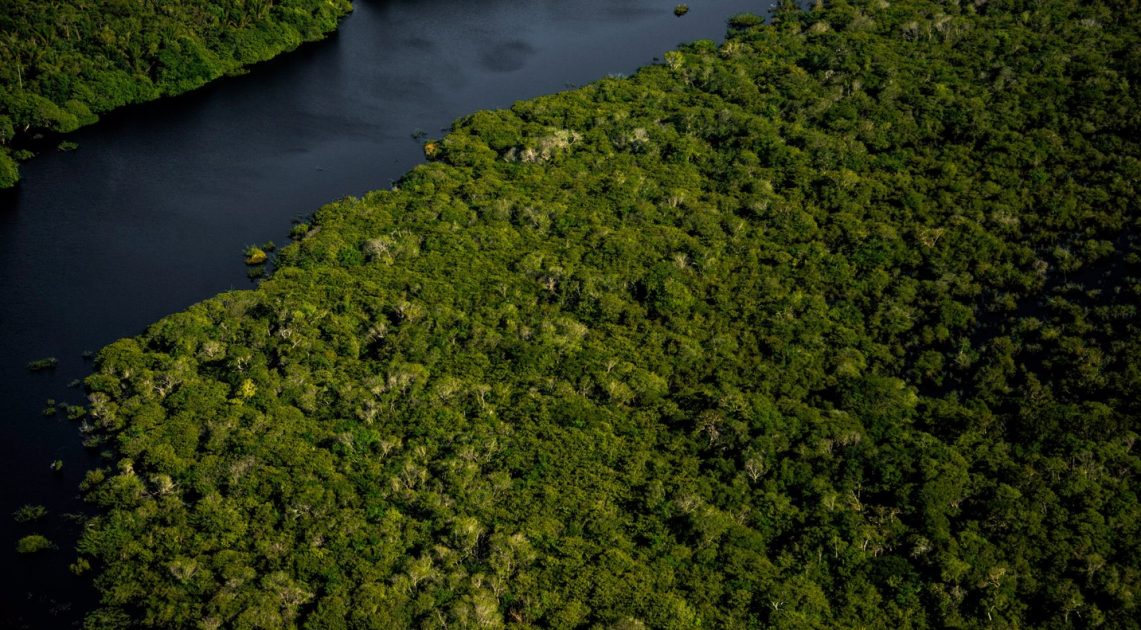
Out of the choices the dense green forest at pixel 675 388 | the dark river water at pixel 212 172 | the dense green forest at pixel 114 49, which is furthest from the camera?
the dense green forest at pixel 114 49

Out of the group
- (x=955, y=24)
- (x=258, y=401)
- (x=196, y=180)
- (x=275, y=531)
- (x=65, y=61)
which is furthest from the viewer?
(x=955, y=24)

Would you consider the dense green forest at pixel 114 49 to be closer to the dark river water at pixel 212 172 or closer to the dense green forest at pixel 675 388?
the dark river water at pixel 212 172

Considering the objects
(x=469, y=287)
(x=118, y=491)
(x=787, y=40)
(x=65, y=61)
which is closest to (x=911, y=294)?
(x=469, y=287)

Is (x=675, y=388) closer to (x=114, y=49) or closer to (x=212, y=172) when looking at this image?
(x=212, y=172)

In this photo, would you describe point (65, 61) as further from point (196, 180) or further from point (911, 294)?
point (911, 294)

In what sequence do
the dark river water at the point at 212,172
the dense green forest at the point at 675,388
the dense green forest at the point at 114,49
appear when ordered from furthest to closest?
the dense green forest at the point at 114,49, the dark river water at the point at 212,172, the dense green forest at the point at 675,388

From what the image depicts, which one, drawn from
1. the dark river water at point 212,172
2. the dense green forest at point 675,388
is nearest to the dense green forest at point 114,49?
the dark river water at point 212,172

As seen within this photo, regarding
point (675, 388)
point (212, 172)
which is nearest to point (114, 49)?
point (212, 172)
